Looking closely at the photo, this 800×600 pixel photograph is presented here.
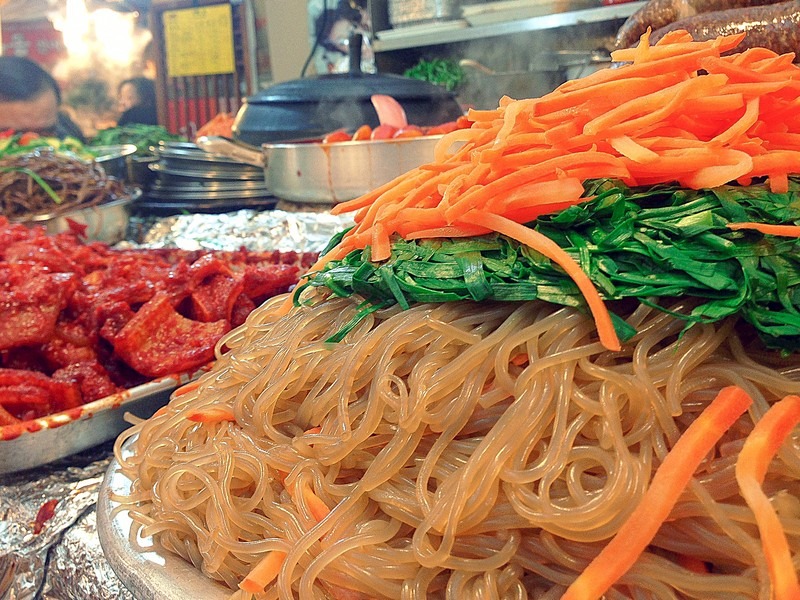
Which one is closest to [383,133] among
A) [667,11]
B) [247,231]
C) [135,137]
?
[247,231]

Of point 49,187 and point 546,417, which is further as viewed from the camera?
point 49,187

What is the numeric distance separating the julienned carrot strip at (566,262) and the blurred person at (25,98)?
808 centimetres

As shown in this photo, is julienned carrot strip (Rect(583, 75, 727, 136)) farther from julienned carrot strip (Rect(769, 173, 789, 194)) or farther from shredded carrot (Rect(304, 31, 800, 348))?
julienned carrot strip (Rect(769, 173, 789, 194))

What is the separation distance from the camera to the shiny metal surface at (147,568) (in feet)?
2.96

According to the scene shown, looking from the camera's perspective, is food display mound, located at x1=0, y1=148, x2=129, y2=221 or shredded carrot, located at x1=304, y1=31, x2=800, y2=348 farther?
food display mound, located at x1=0, y1=148, x2=129, y2=221

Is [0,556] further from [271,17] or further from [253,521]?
[271,17]

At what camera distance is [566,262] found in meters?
0.83

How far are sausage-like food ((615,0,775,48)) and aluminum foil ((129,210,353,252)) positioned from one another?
1549 millimetres

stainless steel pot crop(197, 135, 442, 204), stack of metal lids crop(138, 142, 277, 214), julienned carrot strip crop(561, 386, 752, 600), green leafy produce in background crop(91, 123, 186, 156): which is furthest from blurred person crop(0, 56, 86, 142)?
julienned carrot strip crop(561, 386, 752, 600)

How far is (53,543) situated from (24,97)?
7759mm

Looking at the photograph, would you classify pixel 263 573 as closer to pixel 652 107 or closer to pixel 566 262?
pixel 566 262

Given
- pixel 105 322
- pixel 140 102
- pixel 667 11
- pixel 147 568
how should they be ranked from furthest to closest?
pixel 140 102 < pixel 105 322 < pixel 667 11 < pixel 147 568

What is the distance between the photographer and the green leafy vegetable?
0.80m

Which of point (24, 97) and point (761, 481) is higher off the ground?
point (24, 97)
